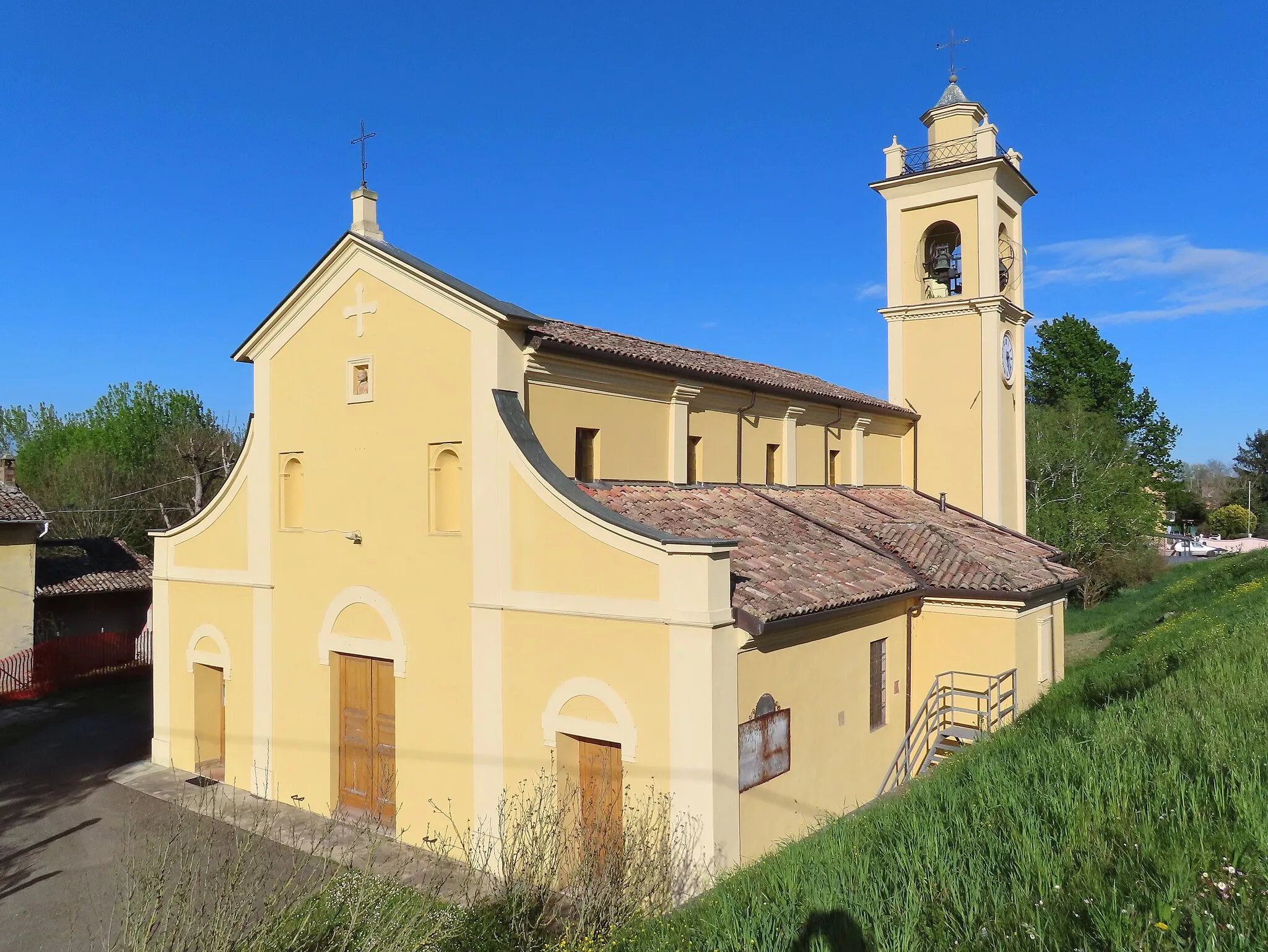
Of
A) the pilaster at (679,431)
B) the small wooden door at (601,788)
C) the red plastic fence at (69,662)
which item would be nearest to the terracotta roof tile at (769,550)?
the pilaster at (679,431)

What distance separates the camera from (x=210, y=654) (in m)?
13.0

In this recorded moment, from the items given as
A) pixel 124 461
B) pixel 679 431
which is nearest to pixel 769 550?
pixel 679 431

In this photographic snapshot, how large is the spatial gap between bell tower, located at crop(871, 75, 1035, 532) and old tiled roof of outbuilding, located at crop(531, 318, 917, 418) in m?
1.18

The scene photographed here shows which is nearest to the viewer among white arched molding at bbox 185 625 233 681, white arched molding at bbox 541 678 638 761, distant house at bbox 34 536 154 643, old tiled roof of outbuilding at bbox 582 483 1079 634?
white arched molding at bbox 541 678 638 761

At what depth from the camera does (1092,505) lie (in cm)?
3256

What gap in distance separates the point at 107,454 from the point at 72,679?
22916 millimetres

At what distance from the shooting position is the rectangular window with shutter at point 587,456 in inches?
444

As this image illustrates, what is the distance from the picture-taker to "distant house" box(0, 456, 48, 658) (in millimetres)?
18891

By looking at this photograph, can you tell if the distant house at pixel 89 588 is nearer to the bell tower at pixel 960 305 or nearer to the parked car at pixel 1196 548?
the bell tower at pixel 960 305

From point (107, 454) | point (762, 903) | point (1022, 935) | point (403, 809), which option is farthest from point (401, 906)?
point (107, 454)

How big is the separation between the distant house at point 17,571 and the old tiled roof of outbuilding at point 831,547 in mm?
15475

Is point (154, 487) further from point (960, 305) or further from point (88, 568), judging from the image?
point (960, 305)

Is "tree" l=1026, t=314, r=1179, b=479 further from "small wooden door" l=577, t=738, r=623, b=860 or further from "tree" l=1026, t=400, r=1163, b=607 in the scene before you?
"small wooden door" l=577, t=738, r=623, b=860

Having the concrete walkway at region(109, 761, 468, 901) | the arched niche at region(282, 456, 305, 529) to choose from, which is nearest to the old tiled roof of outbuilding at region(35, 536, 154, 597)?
the concrete walkway at region(109, 761, 468, 901)
